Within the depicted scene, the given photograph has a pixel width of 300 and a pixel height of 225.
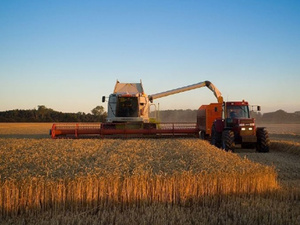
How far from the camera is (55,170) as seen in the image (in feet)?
19.6

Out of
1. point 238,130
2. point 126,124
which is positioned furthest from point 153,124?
point 238,130

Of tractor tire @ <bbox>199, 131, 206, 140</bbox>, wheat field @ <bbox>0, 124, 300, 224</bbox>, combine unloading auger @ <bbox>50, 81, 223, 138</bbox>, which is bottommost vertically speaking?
wheat field @ <bbox>0, 124, 300, 224</bbox>

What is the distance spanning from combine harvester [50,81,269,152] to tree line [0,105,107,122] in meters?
32.1

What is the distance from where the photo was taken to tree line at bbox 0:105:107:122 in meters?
48.4

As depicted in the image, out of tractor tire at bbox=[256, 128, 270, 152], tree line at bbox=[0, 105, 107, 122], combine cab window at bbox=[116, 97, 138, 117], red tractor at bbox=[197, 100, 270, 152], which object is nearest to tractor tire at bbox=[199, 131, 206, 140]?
red tractor at bbox=[197, 100, 270, 152]

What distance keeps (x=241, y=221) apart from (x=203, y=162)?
254 centimetres

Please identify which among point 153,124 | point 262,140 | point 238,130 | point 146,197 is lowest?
point 146,197

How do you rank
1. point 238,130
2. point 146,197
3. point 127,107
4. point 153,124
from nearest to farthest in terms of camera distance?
point 146,197 → point 238,130 → point 153,124 → point 127,107

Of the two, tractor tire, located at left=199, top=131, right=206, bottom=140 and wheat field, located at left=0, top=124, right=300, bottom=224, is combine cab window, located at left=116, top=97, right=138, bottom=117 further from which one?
wheat field, located at left=0, top=124, right=300, bottom=224

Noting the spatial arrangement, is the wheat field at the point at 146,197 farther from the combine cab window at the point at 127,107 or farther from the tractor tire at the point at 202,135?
the tractor tire at the point at 202,135

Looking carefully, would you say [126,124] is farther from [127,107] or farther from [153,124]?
[153,124]

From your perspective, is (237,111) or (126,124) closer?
(237,111)

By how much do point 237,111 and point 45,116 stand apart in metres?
46.1

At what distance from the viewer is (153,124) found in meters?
15.7
